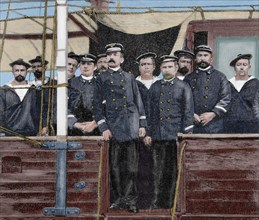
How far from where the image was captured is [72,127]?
30.1 feet

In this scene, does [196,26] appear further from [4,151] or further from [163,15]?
[4,151]

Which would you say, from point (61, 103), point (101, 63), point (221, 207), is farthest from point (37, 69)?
point (221, 207)

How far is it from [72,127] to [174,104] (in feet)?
4.54

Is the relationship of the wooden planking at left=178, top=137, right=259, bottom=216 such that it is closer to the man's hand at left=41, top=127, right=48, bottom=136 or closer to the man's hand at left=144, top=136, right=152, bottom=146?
the man's hand at left=144, top=136, right=152, bottom=146

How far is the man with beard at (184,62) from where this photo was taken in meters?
9.35

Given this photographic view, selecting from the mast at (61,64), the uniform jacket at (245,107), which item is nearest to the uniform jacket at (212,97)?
the uniform jacket at (245,107)

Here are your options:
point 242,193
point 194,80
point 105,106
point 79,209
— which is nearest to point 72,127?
point 105,106

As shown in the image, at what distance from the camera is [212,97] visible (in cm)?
913

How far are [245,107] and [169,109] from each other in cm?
104

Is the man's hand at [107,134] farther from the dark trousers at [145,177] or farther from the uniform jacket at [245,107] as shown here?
the uniform jacket at [245,107]

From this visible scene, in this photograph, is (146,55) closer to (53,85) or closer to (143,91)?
(143,91)

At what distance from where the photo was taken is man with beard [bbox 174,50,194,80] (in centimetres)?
935

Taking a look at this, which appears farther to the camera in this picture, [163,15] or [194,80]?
[163,15]

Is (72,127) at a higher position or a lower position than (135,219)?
higher
